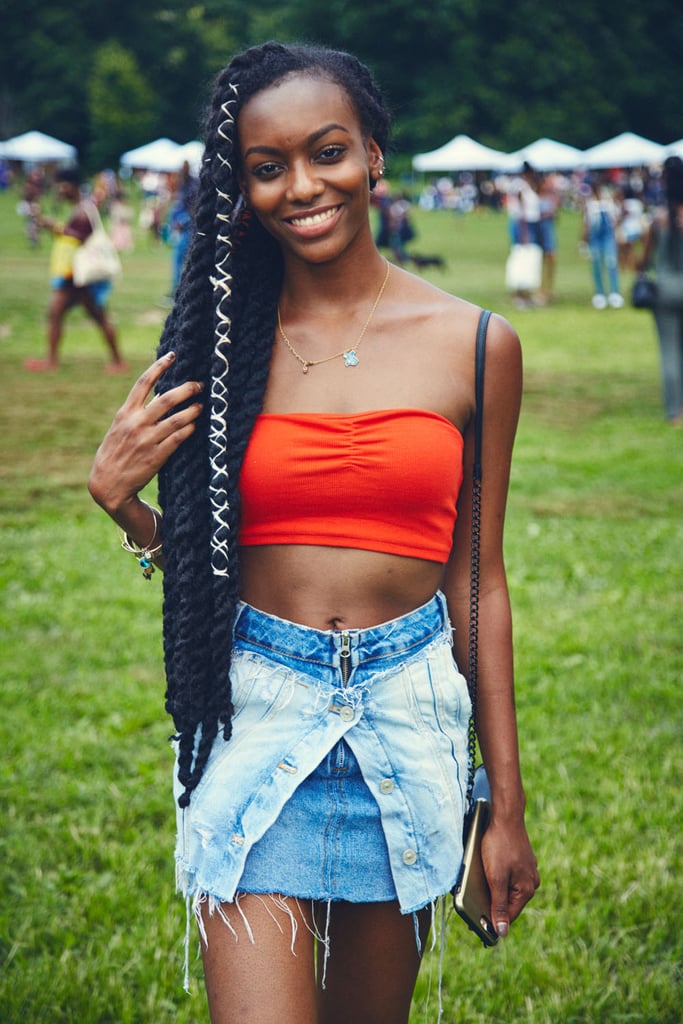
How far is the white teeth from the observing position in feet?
7.47

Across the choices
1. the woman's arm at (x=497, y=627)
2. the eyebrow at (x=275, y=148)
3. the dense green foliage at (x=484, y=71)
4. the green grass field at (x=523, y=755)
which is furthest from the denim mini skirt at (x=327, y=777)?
the dense green foliage at (x=484, y=71)

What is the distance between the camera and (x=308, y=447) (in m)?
2.16

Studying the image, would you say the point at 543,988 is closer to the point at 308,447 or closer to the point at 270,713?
the point at 270,713

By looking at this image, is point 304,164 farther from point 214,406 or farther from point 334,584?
point 334,584

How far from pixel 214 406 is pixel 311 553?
0.36 m

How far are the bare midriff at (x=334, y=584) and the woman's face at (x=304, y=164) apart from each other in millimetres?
649

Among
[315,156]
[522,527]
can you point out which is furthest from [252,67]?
[522,527]

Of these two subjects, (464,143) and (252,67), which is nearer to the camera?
(252,67)

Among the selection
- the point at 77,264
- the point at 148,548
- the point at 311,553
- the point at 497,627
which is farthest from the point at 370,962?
the point at 77,264

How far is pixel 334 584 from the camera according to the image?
85.6 inches

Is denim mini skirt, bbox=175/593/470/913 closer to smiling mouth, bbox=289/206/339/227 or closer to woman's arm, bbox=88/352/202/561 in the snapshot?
woman's arm, bbox=88/352/202/561

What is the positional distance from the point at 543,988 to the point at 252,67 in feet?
8.99

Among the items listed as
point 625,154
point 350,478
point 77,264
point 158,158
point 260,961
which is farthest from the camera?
point 158,158

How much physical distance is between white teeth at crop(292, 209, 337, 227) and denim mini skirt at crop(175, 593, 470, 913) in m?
0.83
